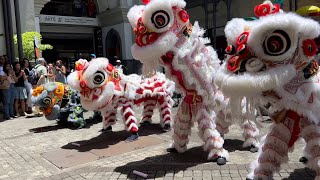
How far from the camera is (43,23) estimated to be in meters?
18.3

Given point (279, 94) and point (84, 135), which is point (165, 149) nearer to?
point (84, 135)

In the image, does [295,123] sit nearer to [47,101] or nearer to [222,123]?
[222,123]

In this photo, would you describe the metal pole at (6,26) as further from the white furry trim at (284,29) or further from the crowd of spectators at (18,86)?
the white furry trim at (284,29)

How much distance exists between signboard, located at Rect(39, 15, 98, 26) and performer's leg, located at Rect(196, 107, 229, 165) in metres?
15.6

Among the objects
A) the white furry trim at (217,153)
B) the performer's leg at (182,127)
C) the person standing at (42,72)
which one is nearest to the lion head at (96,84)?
the performer's leg at (182,127)

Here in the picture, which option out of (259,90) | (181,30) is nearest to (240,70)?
(259,90)

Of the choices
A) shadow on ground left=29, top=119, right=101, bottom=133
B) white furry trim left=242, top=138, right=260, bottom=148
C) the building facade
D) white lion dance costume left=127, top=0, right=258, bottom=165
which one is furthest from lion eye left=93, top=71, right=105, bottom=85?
the building facade

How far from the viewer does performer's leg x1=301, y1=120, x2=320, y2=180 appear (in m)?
3.04

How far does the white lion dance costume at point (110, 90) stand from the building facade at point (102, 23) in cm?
1035

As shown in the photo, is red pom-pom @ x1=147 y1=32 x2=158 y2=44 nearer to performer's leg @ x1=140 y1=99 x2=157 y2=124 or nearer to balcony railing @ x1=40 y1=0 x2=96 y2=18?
performer's leg @ x1=140 y1=99 x2=157 y2=124

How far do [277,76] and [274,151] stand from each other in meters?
0.80

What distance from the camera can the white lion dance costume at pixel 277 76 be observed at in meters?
2.80

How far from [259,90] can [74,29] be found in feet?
63.3

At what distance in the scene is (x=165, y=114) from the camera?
6.84m
